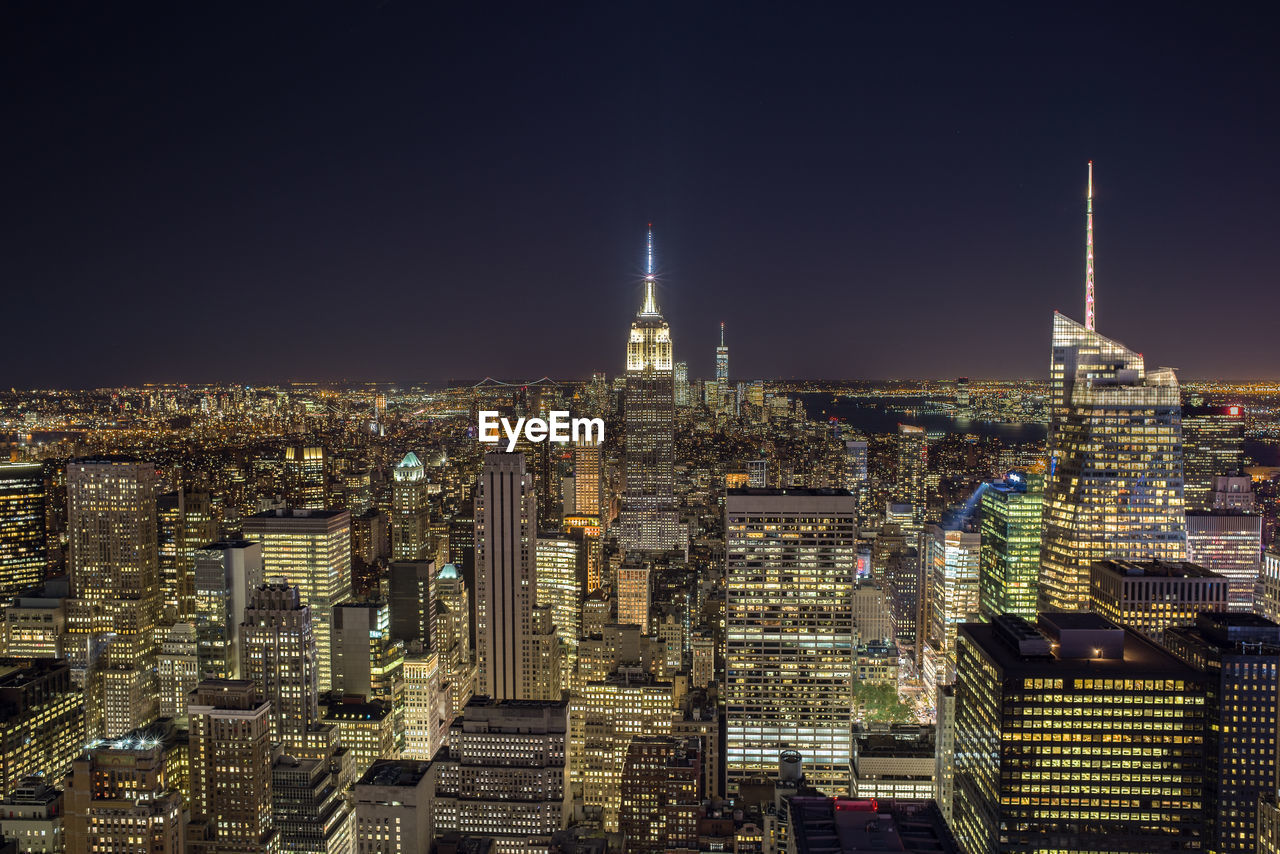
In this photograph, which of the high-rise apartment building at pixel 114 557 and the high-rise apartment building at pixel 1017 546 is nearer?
the high-rise apartment building at pixel 1017 546

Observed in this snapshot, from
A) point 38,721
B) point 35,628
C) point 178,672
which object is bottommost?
point 38,721

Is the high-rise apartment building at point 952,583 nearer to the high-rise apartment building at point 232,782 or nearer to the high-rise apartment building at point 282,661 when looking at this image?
the high-rise apartment building at point 282,661

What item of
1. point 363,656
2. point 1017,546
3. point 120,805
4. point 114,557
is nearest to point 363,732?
point 363,656

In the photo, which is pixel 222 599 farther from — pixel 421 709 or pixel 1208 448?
pixel 1208 448

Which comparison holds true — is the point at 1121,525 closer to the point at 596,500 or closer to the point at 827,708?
the point at 827,708

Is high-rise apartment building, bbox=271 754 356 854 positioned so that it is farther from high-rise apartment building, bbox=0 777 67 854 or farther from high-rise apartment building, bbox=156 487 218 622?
high-rise apartment building, bbox=156 487 218 622

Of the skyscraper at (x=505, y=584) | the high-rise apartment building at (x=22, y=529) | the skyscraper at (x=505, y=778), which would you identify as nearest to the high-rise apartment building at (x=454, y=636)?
the skyscraper at (x=505, y=584)

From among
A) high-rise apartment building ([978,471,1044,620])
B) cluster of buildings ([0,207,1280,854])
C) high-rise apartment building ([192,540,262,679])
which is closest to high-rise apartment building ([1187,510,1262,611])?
cluster of buildings ([0,207,1280,854])
